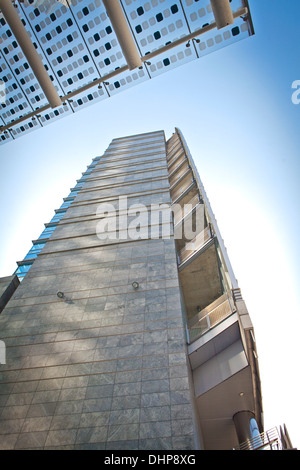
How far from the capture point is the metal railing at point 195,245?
43.3 feet

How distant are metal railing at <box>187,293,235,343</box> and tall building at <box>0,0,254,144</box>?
10458 millimetres

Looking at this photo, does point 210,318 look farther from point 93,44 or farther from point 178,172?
point 93,44

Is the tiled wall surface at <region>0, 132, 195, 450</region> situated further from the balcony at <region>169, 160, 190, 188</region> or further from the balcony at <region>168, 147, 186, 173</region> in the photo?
the balcony at <region>168, 147, 186, 173</region>

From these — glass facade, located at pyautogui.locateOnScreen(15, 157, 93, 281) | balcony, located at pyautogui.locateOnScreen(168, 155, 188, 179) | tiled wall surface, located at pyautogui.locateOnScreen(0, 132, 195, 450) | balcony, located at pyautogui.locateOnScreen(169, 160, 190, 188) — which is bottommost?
tiled wall surface, located at pyautogui.locateOnScreen(0, 132, 195, 450)

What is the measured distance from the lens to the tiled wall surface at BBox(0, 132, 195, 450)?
24.7ft

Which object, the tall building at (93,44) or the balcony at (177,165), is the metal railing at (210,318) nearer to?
the tall building at (93,44)

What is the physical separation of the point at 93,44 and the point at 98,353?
1450 cm

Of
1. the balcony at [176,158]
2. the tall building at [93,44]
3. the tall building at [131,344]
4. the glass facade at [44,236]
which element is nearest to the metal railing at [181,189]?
the tall building at [131,344]

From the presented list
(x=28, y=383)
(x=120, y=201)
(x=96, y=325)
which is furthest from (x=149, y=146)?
(x=28, y=383)

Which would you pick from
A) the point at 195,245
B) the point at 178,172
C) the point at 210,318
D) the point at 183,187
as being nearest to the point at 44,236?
the point at 183,187

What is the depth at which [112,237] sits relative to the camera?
1557cm

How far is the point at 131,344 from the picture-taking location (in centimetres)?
957

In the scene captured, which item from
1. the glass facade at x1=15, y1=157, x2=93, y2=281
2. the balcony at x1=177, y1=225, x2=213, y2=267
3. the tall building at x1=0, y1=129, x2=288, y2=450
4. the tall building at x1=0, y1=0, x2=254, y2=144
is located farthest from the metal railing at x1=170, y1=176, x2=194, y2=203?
the glass facade at x1=15, y1=157, x2=93, y2=281
